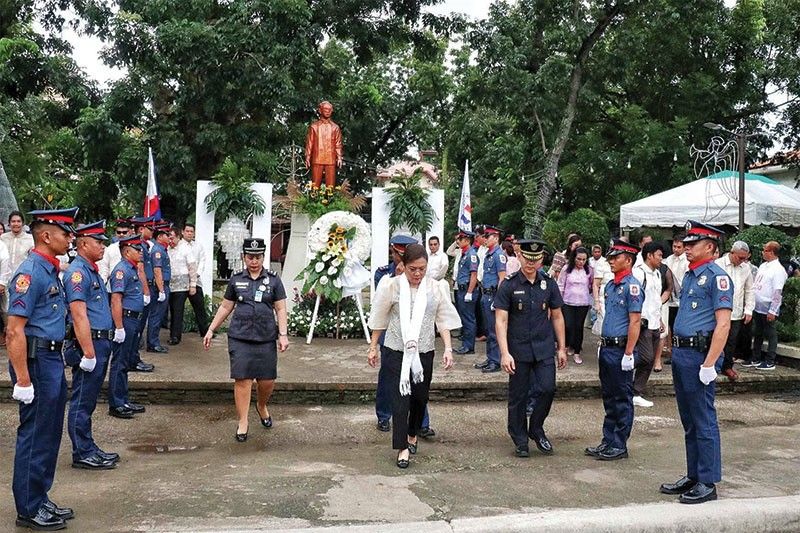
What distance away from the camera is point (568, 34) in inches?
758

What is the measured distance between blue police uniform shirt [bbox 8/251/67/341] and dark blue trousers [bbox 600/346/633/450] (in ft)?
13.8

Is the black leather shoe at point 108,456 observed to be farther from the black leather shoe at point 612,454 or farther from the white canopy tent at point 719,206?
the white canopy tent at point 719,206

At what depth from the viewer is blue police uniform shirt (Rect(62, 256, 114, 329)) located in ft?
16.7

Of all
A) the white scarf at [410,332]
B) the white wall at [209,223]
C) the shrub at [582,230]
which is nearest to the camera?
the white scarf at [410,332]

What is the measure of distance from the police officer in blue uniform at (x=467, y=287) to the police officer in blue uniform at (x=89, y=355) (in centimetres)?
573

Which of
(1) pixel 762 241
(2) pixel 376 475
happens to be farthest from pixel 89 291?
(1) pixel 762 241

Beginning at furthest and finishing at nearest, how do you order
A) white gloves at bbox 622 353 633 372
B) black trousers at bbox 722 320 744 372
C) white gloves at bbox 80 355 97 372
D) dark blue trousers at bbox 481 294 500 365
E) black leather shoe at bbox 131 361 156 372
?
1. dark blue trousers at bbox 481 294 500 365
2. black trousers at bbox 722 320 744 372
3. black leather shoe at bbox 131 361 156 372
4. white gloves at bbox 622 353 633 372
5. white gloves at bbox 80 355 97 372

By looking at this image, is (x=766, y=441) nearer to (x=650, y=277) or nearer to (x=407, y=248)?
(x=650, y=277)

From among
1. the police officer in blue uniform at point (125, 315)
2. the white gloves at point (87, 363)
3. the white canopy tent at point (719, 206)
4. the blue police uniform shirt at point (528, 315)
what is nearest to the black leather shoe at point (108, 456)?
the white gloves at point (87, 363)

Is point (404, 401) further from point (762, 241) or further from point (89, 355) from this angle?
point (762, 241)

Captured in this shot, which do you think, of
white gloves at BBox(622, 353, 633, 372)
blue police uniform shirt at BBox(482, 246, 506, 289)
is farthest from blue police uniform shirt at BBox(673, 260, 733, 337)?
blue police uniform shirt at BBox(482, 246, 506, 289)

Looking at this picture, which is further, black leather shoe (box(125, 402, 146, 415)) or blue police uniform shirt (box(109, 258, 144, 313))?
black leather shoe (box(125, 402, 146, 415))

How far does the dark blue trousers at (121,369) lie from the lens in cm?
723

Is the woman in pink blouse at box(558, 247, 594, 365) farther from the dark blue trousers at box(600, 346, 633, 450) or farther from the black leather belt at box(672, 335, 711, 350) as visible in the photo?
the black leather belt at box(672, 335, 711, 350)
